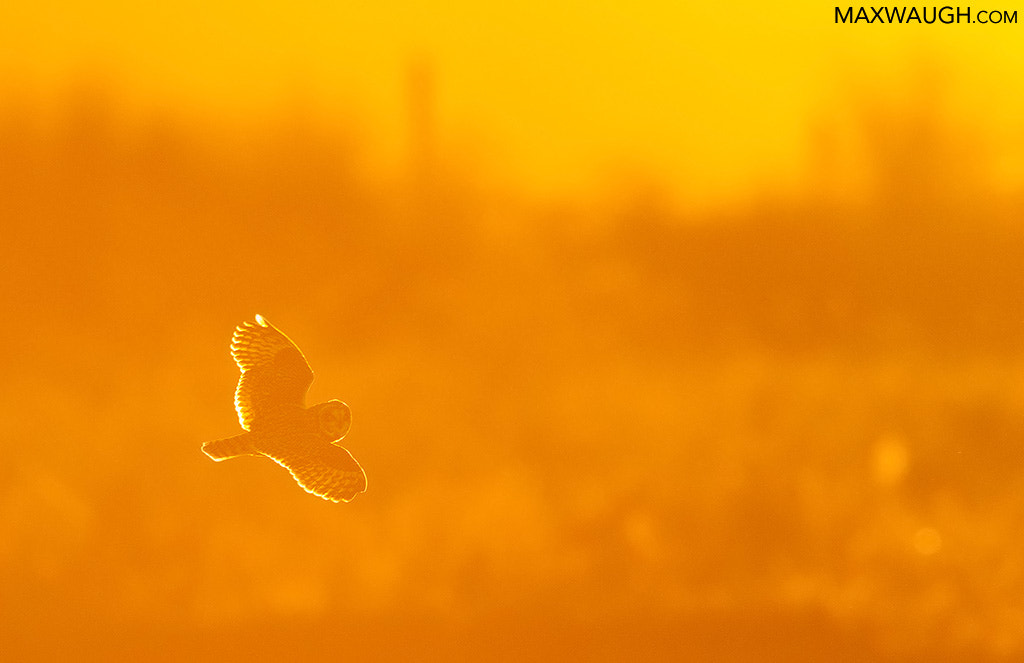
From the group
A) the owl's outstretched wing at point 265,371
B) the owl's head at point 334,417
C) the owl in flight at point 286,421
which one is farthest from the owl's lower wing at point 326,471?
the owl's outstretched wing at point 265,371

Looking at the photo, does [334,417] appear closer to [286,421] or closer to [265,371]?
[286,421]

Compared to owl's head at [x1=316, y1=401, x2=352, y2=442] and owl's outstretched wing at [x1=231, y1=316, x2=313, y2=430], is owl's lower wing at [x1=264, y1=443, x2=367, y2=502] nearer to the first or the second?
owl's head at [x1=316, y1=401, x2=352, y2=442]

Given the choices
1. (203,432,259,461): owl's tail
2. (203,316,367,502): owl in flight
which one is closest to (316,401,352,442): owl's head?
(203,316,367,502): owl in flight

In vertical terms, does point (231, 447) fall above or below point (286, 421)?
below

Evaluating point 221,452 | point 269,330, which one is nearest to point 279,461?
point 221,452

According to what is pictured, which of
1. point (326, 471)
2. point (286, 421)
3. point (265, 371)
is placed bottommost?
point (326, 471)

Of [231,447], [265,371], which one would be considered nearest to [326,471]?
[231,447]

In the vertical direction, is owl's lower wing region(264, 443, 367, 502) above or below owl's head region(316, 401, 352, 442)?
below
